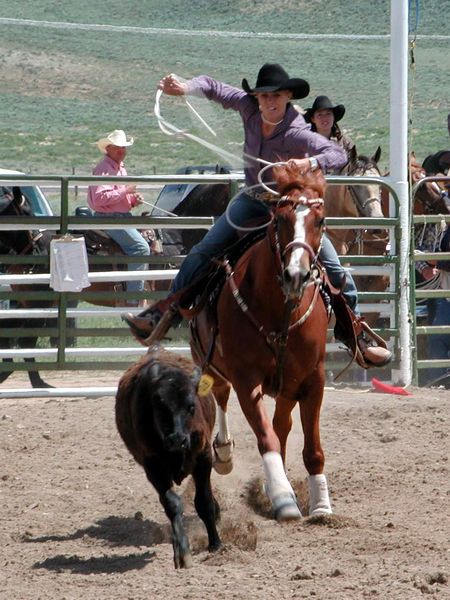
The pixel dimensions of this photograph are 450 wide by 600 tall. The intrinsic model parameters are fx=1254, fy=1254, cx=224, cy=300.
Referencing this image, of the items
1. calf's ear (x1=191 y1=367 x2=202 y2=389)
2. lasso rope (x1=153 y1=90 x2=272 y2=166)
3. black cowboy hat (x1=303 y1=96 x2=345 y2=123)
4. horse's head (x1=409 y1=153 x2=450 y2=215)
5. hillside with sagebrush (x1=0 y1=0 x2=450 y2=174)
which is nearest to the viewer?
calf's ear (x1=191 y1=367 x2=202 y2=389)

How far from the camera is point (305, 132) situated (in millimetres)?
6996

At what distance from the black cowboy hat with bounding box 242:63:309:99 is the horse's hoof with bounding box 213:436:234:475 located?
217 cm

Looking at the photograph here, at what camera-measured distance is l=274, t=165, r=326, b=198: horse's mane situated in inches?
246

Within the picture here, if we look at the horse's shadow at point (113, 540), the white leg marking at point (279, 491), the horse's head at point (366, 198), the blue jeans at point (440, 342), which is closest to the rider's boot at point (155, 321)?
the horse's shadow at point (113, 540)

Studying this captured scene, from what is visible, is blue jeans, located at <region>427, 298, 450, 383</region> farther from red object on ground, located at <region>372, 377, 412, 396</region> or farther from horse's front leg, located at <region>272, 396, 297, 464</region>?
horse's front leg, located at <region>272, 396, 297, 464</region>

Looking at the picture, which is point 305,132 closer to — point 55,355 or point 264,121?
point 264,121

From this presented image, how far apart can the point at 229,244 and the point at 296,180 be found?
44.4 inches

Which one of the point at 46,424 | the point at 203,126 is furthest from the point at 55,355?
the point at 203,126

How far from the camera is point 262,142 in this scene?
7.09 m

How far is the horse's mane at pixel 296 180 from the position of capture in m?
6.26

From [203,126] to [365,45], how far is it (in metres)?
46.8

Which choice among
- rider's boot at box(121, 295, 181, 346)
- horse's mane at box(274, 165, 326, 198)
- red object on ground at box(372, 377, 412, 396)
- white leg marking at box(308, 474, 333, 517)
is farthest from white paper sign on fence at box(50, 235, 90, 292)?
horse's mane at box(274, 165, 326, 198)

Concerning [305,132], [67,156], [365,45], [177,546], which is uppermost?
[365,45]

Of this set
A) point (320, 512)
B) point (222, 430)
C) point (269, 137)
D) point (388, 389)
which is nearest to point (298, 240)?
point (269, 137)
